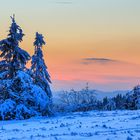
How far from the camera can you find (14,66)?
39562mm

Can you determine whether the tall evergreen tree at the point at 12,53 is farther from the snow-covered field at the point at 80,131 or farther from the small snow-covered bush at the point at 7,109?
the snow-covered field at the point at 80,131

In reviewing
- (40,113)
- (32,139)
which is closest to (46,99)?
(40,113)

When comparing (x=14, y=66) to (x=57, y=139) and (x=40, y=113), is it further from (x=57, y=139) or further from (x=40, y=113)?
(x=57, y=139)

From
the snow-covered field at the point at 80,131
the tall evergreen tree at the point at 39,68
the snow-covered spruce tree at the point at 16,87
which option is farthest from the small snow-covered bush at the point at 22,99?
the tall evergreen tree at the point at 39,68

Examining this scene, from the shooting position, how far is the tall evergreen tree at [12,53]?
39344 mm

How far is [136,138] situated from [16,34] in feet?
84.7

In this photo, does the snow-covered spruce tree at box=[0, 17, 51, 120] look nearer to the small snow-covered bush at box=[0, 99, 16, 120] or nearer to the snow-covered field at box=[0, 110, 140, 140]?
the small snow-covered bush at box=[0, 99, 16, 120]

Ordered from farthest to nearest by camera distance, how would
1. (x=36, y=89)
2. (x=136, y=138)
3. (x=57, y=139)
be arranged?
1. (x=36, y=89)
2. (x=57, y=139)
3. (x=136, y=138)

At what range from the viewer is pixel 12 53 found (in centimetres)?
3962

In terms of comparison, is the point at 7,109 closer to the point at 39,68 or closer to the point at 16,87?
the point at 16,87

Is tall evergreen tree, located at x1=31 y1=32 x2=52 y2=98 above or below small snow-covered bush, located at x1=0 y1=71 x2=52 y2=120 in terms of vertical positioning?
above

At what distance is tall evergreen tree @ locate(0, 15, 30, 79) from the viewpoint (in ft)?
129

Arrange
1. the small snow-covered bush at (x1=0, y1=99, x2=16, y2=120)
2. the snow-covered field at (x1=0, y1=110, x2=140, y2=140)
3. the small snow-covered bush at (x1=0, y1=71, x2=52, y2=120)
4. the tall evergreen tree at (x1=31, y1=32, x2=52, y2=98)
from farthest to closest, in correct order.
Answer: the tall evergreen tree at (x1=31, y1=32, x2=52, y2=98) → the small snow-covered bush at (x1=0, y1=71, x2=52, y2=120) → the small snow-covered bush at (x1=0, y1=99, x2=16, y2=120) → the snow-covered field at (x1=0, y1=110, x2=140, y2=140)

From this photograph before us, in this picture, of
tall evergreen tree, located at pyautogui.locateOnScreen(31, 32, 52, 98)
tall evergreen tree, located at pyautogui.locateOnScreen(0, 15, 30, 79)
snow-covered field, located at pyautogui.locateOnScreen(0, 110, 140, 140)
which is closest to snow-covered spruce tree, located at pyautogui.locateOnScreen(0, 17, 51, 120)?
tall evergreen tree, located at pyautogui.locateOnScreen(0, 15, 30, 79)
